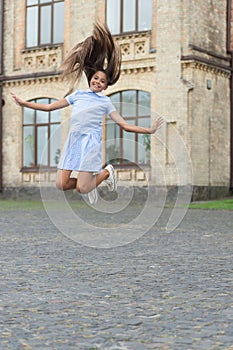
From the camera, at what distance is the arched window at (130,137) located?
24.3 m

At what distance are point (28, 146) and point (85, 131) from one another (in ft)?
68.8

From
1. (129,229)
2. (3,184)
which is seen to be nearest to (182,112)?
(3,184)

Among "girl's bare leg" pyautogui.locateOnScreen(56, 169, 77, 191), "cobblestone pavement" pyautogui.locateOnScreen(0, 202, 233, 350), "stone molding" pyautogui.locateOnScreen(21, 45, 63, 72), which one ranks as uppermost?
"stone molding" pyautogui.locateOnScreen(21, 45, 63, 72)

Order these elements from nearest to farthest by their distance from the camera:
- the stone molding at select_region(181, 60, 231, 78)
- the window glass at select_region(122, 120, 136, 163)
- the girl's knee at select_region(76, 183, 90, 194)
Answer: the girl's knee at select_region(76, 183, 90, 194) < the window glass at select_region(122, 120, 136, 163) < the stone molding at select_region(181, 60, 231, 78)

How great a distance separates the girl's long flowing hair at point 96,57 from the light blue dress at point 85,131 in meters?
0.26

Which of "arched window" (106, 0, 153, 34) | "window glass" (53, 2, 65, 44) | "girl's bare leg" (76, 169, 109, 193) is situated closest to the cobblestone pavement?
"girl's bare leg" (76, 169, 109, 193)

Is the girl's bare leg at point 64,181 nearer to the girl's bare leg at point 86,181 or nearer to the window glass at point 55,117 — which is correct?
the girl's bare leg at point 86,181

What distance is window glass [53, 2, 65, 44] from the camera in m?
27.8

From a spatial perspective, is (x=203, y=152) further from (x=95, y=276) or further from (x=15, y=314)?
(x=15, y=314)

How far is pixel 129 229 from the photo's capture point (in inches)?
491

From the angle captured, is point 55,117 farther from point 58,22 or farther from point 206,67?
point 206,67

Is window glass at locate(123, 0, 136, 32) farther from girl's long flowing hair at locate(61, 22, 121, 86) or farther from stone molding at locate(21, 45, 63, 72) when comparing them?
girl's long flowing hair at locate(61, 22, 121, 86)

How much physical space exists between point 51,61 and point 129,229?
16693mm

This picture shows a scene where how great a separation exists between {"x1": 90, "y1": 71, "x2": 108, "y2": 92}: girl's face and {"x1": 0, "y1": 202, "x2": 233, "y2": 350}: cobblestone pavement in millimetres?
1921
